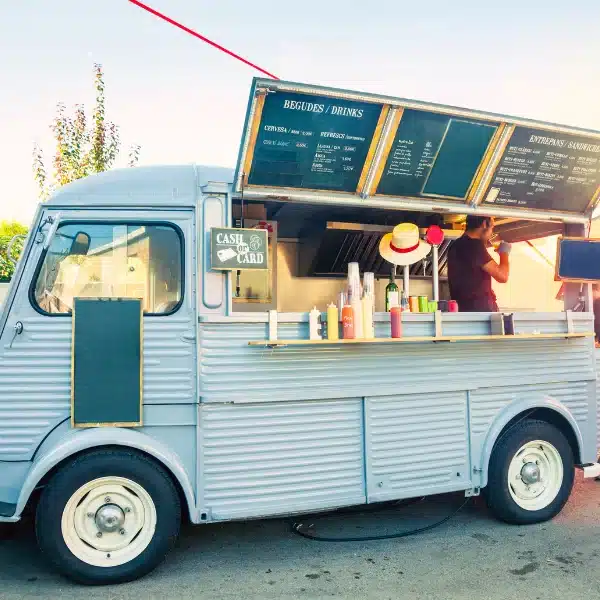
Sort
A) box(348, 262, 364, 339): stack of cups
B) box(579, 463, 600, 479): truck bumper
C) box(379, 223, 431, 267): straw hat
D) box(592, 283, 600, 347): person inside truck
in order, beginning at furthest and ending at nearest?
1. box(592, 283, 600, 347): person inside truck
2. box(379, 223, 431, 267): straw hat
3. box(579, 463, 600, 479): truck bumper
4. box(348, 262, 364, 339): stack of cups

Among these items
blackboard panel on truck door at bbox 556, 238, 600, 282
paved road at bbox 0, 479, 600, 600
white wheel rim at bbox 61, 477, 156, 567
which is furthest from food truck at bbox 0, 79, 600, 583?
blackboard panel on truck door at bbox 556, 238, 600, 282

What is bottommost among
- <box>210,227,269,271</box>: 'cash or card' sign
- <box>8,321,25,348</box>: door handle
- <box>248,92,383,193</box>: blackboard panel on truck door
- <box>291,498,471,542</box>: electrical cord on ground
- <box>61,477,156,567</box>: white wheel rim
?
<box>291,498,471,542</box>: electrical cord on ground

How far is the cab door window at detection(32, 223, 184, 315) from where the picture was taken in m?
3.80

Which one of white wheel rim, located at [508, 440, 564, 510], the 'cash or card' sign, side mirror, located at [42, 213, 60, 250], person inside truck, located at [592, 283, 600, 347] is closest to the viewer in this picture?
side mirror, located at [42, 213, 60, 250]

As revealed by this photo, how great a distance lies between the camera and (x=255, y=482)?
390cm

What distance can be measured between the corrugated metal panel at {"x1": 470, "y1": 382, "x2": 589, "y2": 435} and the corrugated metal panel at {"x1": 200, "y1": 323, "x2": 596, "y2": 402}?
0.06m

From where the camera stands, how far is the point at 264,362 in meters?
3.99

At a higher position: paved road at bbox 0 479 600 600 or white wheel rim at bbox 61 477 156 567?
white wheel rim at bbox 61 477 156 567

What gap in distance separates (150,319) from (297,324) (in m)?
0.98

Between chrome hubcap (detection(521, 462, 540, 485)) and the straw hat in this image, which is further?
the straw hat

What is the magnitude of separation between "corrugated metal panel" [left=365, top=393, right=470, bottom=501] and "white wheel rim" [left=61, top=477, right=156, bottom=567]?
153 centimetres

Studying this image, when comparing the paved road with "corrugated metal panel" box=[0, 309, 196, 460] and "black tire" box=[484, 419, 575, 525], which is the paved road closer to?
"black tire" box=[484, 419, 575, 525]

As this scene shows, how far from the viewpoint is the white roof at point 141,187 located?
389 cm

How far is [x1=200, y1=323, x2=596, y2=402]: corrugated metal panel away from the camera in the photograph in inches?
154
